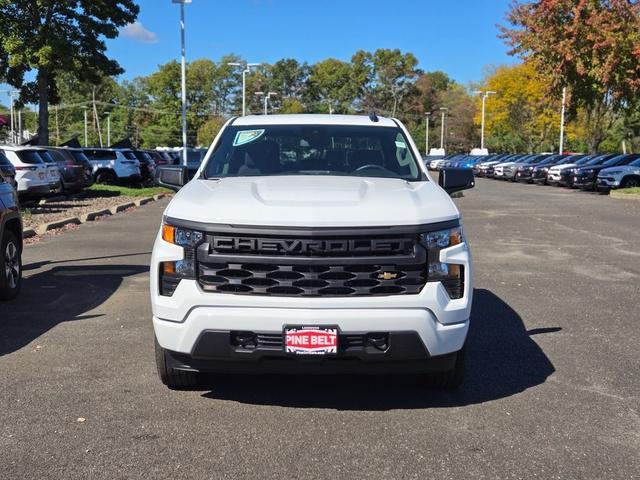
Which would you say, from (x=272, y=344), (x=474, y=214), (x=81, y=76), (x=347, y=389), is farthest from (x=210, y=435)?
(x=81, y=76)

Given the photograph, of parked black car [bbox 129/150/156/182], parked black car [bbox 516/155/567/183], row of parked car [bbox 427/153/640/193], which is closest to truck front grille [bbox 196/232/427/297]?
row of parked car [bbox 427/153/640/193]

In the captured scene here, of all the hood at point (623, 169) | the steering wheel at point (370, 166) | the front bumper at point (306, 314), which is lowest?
the front bumper at point (306, 314)

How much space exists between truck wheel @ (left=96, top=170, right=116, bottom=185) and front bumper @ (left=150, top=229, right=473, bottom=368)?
85.6 feet

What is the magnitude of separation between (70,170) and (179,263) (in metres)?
18.2

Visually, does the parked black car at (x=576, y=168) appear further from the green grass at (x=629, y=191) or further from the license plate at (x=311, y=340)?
the license plate at (x=311, y=340)

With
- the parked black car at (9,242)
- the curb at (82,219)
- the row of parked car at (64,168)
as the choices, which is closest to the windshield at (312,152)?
the parked black car at (9,242)

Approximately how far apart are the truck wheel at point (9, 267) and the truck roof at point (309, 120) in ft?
10.0

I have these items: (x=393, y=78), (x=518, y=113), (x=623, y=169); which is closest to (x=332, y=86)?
(x=393, y=78)

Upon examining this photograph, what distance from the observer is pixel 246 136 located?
5641 millimetres

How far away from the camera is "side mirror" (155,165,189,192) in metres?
5.43

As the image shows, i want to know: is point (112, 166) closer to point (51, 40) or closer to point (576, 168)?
point (51, 40)

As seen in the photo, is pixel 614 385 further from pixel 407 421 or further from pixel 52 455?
pixel 52 455

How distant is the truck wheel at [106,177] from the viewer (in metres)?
28.8

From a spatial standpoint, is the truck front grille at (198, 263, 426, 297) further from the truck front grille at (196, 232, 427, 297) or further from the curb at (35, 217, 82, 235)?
the curb at (35, 217, 82, 235)
